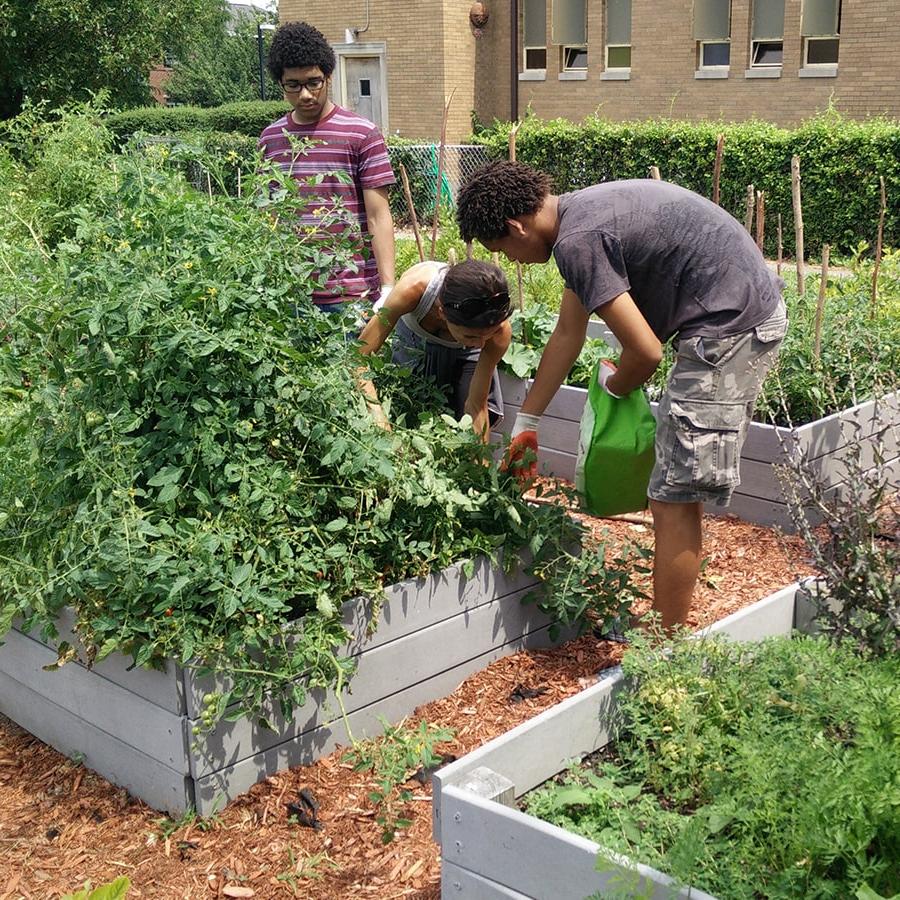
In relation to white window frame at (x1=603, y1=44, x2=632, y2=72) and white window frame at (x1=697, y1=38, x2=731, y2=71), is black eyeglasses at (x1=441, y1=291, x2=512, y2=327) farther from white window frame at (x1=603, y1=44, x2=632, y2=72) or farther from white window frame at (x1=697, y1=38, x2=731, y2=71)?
white window frame at (x1=603, y1=44, x2=632, y2=72)

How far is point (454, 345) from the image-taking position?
14.6 ft

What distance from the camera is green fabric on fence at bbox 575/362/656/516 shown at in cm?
387

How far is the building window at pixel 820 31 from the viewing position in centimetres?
1786

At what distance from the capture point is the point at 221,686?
308 cm

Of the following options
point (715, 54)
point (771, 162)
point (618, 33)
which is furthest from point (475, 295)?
point (618, 33)

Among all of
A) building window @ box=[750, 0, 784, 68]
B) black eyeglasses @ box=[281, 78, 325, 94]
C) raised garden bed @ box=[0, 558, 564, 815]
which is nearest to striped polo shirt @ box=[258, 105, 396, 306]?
black eyeglasses @ box=[281, 78, 325, 94]

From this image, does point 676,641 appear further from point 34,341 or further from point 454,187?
point 454,187

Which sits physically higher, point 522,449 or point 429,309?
point 429,309

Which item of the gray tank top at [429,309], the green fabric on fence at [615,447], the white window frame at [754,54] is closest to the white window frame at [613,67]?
the white window frame at [754,54]

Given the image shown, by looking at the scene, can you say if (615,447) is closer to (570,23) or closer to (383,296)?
(383,296)

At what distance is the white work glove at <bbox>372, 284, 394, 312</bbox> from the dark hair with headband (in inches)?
→ 13.9

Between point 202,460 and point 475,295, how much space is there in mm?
1199

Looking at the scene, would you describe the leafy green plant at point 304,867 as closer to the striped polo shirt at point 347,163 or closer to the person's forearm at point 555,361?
the person's forearm at point 555,361

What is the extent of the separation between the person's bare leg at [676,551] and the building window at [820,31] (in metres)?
16.6
